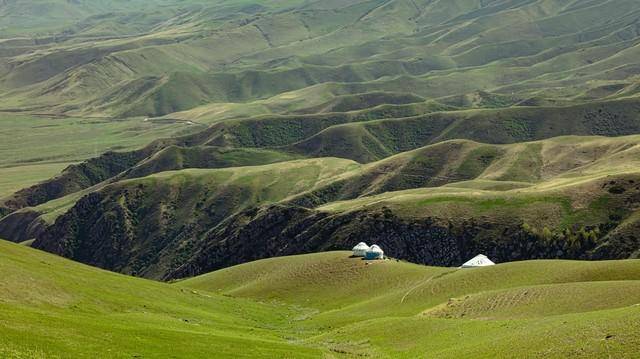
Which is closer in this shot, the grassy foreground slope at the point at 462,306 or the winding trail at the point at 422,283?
the grassy foreground slope at the point at 462,306

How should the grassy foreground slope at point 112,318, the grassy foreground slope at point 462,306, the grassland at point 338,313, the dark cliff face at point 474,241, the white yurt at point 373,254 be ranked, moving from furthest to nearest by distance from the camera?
the dark cliff face at point 474,241
the white yurt at point 373,254
the grassy foreground slope at point 462,306
the grassland at point 338,313
the grassy foreground slope at point 112,318

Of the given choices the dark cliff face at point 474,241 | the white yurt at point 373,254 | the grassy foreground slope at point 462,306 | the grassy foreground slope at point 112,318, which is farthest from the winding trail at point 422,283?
the dark cliff face at point 474,241

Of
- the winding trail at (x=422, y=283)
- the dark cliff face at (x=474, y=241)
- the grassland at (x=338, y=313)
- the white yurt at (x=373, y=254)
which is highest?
the grassland at (x=338, y=313)

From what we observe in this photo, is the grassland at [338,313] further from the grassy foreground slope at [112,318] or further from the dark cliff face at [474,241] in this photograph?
the dark cliff face at [474,241]

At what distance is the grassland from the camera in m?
53.9

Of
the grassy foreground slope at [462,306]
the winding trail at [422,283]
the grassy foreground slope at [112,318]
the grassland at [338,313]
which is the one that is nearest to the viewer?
the grassy foreground slope at [112,318]

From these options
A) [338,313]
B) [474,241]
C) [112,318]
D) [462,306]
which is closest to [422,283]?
[338,313]

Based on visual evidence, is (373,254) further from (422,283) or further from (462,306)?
(462,306)

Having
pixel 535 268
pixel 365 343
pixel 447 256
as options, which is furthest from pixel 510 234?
pixel 365 343

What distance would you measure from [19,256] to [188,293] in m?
27.8

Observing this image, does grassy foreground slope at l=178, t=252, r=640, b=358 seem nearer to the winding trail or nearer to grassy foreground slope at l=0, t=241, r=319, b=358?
the winding trail

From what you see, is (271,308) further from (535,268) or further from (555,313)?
(555,313)

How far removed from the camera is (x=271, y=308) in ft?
380

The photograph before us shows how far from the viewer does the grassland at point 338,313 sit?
53.9 meters
